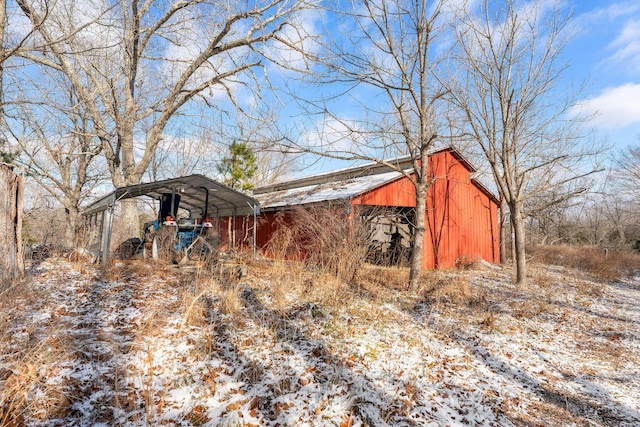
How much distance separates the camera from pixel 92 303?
5.57m

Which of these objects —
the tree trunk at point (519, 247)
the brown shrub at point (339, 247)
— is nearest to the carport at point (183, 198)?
the brown shrub at point (339, 247)

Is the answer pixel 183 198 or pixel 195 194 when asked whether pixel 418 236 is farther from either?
pixel 183 198

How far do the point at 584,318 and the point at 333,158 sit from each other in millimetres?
6845

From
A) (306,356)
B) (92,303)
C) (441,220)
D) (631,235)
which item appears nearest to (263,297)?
(306,356)

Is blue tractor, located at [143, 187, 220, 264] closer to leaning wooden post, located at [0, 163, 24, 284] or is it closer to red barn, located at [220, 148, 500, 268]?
leaning wooden post, located at [0, 163, 24, 284]

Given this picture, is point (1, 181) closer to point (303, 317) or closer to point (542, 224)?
point (303, 317)

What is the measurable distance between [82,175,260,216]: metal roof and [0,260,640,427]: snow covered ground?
Answer: 2.17 m

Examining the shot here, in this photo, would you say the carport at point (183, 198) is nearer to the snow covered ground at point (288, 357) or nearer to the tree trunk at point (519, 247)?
the snow covered ground at point (288, 357)

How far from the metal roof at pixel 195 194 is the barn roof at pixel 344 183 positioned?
280 cm

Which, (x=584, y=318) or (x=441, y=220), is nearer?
(x=584, y=318)

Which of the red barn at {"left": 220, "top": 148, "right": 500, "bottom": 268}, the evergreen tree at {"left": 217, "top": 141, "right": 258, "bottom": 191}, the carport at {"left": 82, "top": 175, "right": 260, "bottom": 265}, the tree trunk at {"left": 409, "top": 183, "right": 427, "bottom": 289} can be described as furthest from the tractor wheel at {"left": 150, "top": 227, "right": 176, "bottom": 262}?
the evergreen tree at {"left": 217, "top": 141, "right": 258, "bottom": 191}

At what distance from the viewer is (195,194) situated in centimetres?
1116

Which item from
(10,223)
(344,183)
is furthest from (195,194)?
(344,183)

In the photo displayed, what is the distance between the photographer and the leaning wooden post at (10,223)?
559cm
